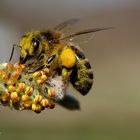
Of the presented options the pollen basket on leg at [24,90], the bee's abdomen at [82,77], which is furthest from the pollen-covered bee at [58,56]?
the pollen basket on leg at [24,90]

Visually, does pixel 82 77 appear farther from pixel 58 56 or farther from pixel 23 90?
pixel 23 90

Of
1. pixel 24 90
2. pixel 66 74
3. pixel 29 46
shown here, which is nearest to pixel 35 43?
pixel 29 46

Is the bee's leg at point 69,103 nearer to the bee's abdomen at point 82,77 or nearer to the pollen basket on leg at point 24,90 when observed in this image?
the bee's abdomen at point 82,77

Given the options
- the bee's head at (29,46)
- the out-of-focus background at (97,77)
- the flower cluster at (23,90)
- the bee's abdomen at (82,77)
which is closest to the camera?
the flower cluster at (23,90)

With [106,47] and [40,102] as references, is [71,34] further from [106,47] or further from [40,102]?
[106,47]

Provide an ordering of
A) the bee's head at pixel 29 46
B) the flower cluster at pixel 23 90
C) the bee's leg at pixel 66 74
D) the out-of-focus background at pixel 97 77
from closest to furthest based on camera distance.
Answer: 1. the flower cluster at pixel 23 90
2. the bee's head at pixel 29 46
3. the bee's leg at pixel 66 74
4. the out-of-focus background at pixel 97 77

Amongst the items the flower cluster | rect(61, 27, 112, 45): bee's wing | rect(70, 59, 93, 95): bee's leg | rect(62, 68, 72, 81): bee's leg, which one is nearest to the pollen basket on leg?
the flower cluster

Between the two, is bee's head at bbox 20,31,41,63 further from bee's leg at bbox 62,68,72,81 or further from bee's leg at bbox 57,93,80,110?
bee's leg at bbox 57,93,80,110
